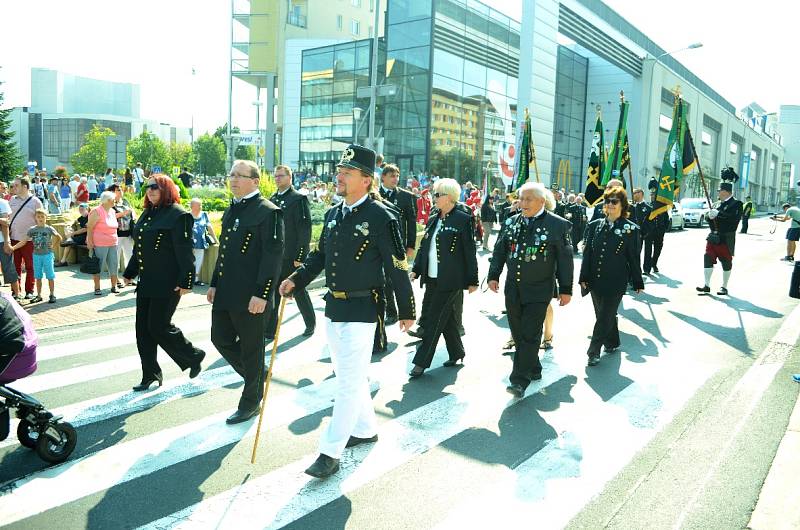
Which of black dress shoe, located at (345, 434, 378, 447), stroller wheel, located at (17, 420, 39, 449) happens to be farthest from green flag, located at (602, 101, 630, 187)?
stroller wheel, located at (17, 420, 39, 449)

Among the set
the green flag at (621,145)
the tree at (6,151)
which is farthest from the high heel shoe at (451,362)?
the tree at (6,151)

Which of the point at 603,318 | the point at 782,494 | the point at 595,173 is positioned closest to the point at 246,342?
the point at 782,494

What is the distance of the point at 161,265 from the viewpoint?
19.2 feet

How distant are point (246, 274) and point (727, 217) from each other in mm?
10179

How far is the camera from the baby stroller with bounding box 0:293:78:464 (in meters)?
4.06

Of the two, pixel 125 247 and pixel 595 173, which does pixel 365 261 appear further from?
pixel 595 173

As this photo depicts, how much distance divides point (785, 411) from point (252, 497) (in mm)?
4509

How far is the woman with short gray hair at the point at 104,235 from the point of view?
11.1 m

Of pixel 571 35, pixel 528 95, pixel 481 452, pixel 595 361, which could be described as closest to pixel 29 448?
pixel 481 452

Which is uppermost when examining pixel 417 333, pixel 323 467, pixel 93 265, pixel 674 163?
pixel 674 163

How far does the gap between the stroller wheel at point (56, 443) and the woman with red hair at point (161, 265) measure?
142cm

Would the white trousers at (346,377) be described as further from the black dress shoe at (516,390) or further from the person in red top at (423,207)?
the person in red top at (423,207)

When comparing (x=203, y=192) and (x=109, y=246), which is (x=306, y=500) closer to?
(x=109, y=246)

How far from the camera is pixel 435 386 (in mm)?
6332
